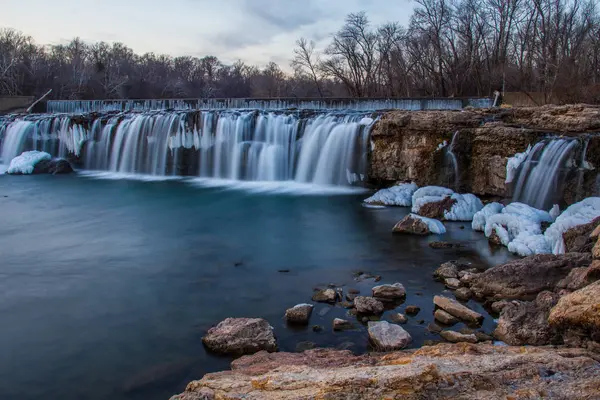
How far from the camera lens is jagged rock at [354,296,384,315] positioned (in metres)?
5.04

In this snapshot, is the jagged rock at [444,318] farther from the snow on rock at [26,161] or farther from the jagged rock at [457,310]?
the snow on rock at [26,161]

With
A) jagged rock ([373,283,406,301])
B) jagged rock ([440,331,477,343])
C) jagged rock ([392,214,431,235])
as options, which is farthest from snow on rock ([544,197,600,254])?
jagged rock ([440,331,477,343])

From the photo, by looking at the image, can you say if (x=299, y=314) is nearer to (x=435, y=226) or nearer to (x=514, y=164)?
A: (x=435, y=226)

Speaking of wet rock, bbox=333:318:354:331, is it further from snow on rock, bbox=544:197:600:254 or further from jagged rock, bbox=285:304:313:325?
snow on rock, bbox=544:197:600:254

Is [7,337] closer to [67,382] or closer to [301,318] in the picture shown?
[67,382]

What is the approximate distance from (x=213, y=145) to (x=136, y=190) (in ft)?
11.2

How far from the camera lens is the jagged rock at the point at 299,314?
495cm

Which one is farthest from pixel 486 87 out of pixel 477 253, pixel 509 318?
pixel 509 318

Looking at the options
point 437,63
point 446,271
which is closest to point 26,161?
point 446,271

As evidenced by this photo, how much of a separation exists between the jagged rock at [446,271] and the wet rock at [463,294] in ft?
1.75

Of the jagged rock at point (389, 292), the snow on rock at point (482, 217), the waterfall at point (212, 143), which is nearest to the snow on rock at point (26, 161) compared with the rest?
the waterfall at point (212, 143)

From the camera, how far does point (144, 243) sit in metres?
8.59

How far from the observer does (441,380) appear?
8.07 ft

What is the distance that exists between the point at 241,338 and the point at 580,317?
2.83 metres
